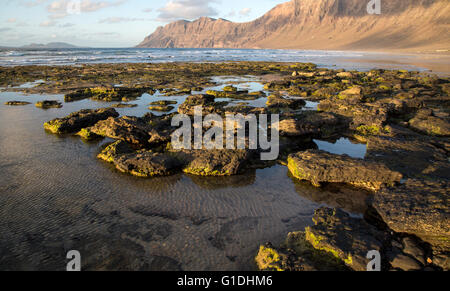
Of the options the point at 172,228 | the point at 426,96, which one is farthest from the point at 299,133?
the point at 426,96

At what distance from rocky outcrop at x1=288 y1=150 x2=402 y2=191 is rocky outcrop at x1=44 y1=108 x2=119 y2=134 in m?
9.92

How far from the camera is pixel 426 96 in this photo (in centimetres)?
1738

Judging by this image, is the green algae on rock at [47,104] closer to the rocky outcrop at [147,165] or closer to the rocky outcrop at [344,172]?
the rocky outcrop at [147,165]

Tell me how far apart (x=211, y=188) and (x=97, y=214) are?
9.41 feet

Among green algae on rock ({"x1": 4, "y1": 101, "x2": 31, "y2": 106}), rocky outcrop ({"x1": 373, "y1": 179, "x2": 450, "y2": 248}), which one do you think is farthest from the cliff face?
green algae on rock ({"x1": 4, "y1": 101, "x2": 31, "y2": 106})

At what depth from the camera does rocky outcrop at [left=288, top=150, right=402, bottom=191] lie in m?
6.53

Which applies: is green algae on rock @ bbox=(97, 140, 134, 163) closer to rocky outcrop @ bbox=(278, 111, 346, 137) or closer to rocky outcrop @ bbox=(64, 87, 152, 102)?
rocky outcrop @ bbox=(278, 111, 346, 137)

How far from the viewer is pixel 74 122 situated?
1145 cm

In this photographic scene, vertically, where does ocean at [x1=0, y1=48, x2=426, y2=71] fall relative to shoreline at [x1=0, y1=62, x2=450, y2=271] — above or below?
above

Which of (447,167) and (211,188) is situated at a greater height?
(447,167)

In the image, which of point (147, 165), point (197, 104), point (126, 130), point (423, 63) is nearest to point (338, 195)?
point (147, 165)
